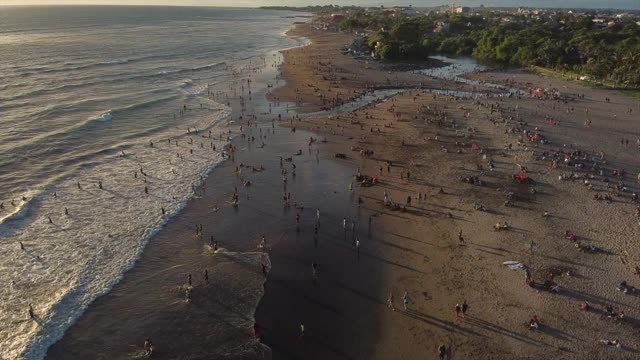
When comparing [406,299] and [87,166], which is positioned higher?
[87,166]

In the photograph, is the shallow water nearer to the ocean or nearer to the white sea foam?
the ocean

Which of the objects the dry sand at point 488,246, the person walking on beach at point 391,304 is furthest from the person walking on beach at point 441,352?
the person walking on beach at point 391,304

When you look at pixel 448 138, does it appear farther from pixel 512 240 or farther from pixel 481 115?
pixel 512 240

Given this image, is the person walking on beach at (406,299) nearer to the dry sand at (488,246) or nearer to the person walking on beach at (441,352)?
the dry sand at (488,246)

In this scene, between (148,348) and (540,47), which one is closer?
(148,348)

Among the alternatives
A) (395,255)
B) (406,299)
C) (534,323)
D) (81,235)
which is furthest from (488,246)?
(81,235)

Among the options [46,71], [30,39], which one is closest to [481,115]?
[46,71]

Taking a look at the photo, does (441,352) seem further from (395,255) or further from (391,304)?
(395,255)
